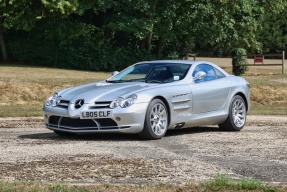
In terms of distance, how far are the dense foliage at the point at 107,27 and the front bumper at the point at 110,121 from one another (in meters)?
25.4

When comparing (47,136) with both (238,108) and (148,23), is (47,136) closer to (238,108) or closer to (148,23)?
(238,108)

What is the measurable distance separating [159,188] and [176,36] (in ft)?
112

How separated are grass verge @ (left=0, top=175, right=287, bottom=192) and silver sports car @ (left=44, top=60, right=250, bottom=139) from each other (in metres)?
4.12

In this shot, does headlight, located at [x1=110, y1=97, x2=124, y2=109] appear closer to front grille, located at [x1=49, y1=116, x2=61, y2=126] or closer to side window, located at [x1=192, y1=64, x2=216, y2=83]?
front grille, located at [x1=49, y1=116, x2=61, y2=126]

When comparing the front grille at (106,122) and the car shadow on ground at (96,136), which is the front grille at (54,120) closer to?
the car shadow on ground at (96,136)

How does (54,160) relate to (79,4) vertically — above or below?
below

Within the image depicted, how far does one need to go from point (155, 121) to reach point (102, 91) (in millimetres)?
990

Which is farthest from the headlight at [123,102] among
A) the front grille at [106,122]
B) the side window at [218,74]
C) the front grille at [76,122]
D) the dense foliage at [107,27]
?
the dense foliage at [107,27]

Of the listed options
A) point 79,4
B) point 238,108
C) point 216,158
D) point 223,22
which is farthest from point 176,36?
point 216,158

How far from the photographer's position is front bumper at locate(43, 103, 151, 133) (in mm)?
10508

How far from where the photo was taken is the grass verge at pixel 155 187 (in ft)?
20.1

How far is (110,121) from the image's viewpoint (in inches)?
418

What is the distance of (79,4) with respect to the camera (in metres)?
37.3

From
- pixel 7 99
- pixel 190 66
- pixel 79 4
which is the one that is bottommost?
pixel 7 99
